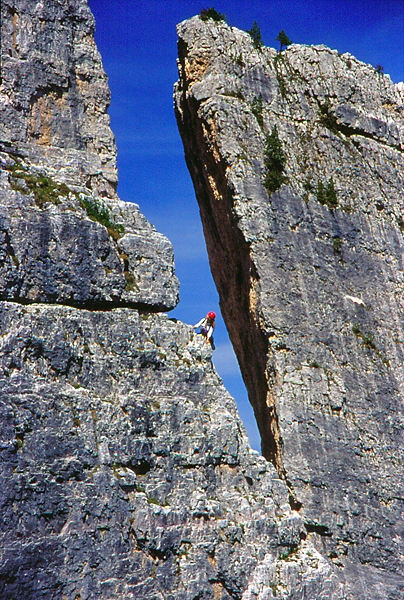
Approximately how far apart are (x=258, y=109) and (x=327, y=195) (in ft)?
8.81

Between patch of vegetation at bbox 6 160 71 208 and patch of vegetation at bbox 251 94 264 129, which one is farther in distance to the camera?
patch of vegetation at bbox 251 94 264 129

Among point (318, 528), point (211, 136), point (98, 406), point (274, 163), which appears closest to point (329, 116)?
point (274, 163)

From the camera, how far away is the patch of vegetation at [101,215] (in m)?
14.5

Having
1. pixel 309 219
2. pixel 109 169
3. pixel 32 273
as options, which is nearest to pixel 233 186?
pixel 309 219

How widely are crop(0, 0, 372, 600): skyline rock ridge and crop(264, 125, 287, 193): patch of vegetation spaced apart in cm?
402

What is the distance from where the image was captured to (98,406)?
13258 mm

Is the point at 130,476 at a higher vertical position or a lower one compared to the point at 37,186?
lower

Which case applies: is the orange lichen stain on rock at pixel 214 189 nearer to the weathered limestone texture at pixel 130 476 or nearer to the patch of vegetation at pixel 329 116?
the patch of vegetation at pixel 329 116

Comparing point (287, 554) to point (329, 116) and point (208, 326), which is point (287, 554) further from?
point (329, 116)

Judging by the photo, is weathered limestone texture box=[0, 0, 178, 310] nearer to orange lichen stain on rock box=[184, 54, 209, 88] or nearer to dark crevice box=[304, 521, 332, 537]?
orange lichen stain on rock box=[184, 54, 209, 88]

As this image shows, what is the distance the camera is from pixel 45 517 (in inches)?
484

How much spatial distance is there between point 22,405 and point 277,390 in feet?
20.3

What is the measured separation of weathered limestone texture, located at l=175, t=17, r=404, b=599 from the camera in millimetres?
16406

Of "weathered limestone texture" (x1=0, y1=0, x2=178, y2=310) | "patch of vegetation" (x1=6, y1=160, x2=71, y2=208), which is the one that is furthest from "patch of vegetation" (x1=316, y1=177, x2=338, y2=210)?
"patch of vegetation" (x1=6, y1=160, x2=71, y2=208)
